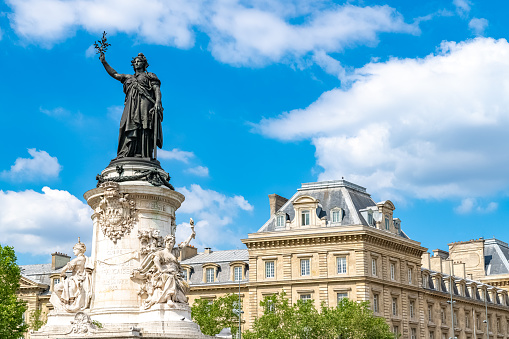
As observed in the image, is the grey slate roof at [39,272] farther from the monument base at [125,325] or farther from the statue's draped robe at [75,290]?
the monument base at [125,325]

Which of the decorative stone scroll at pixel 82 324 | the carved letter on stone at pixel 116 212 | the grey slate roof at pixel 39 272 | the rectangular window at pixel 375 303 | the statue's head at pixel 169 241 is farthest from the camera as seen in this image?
the grey slate roof at pixel 39 272

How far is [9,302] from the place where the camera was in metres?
44.3

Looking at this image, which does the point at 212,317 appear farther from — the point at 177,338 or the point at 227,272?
the point at 177,338

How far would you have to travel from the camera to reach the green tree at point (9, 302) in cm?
4180

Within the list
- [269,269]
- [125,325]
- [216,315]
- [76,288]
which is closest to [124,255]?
[76,288]

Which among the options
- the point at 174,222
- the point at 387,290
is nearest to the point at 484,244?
the point at 387,290

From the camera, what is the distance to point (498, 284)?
105 meters

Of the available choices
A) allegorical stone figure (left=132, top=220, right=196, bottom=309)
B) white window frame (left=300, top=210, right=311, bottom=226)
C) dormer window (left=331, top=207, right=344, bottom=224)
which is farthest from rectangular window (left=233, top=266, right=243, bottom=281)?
allegorical stone figure (left=132, top=220, right=196, bottom=309)

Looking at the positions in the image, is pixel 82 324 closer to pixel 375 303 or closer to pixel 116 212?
pixel 116 212

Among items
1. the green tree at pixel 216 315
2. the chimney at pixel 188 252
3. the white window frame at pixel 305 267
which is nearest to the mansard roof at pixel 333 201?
the white window frame at pixel 305 267

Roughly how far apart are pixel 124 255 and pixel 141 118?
487 centimetres

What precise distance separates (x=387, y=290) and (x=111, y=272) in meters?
53.8

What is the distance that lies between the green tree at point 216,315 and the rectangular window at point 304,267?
6.59m

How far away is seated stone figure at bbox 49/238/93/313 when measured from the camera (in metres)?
25.6
